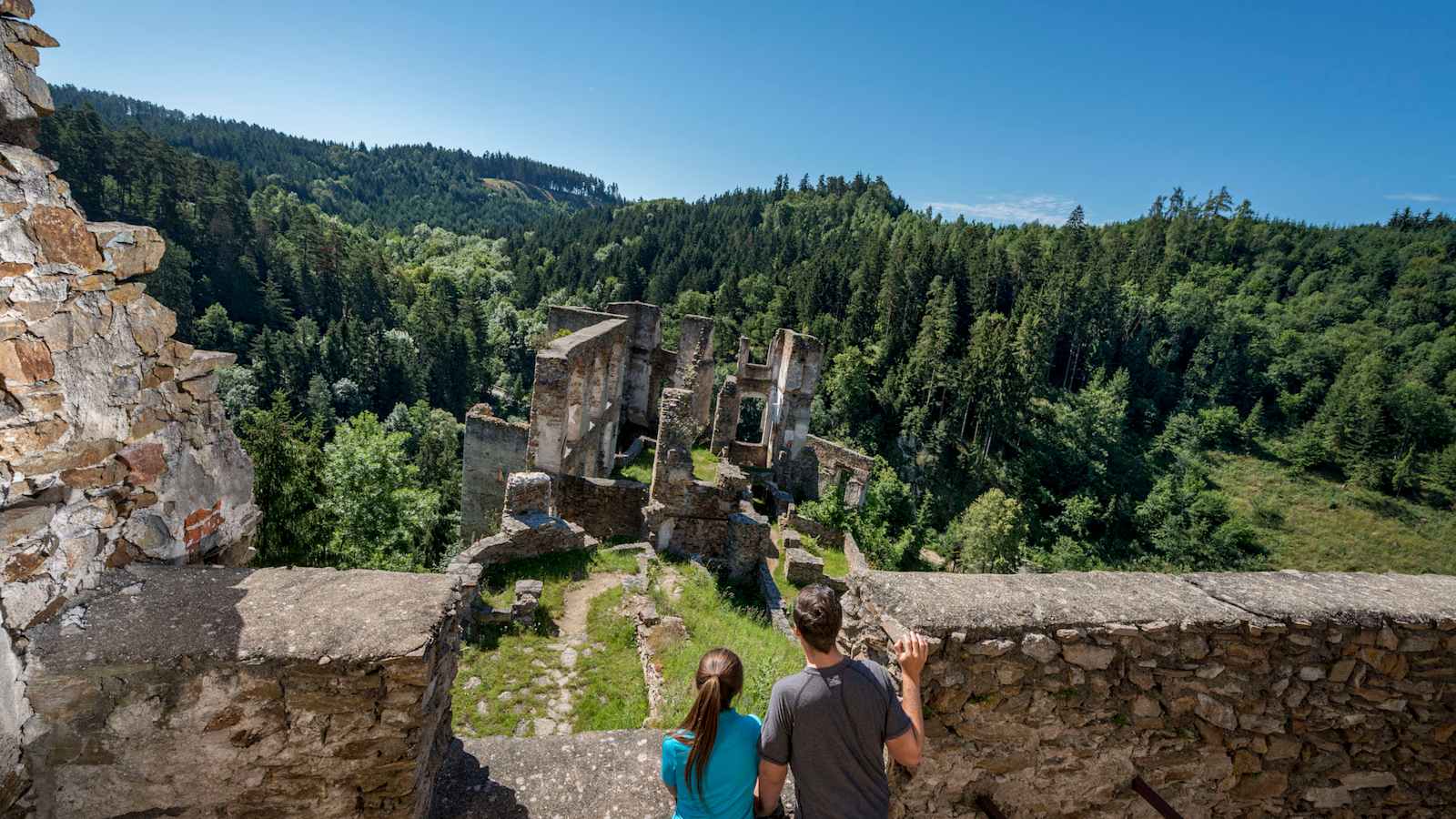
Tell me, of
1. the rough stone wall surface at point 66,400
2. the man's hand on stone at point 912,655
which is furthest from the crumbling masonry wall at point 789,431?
the man's hand on stone at point 912,655

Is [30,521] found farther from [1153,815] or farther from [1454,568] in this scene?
[1454,568]

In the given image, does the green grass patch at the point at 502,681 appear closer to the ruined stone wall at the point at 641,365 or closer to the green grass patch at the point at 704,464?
the green grass patch at the point at 704,464

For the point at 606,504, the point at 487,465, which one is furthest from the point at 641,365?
the point at 606,504

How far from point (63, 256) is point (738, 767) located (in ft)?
12.4

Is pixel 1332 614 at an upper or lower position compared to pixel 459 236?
lower

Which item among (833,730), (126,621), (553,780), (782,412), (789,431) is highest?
(833,730)

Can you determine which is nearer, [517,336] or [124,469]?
[124,469]

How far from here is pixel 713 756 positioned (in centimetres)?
274

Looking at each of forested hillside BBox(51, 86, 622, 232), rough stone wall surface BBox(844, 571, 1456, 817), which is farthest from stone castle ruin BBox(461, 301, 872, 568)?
forested hillside BBox(51, 86, 622, 232)

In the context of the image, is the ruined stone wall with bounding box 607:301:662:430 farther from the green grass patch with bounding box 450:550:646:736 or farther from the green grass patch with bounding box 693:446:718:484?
the green grass patch with bounding box 450:550:646:736

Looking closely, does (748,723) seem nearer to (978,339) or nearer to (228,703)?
(228,703)

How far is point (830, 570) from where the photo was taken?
18.9 meters

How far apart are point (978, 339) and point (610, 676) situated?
51.0 metres

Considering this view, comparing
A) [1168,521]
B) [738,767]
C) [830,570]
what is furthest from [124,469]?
[1168,521]
